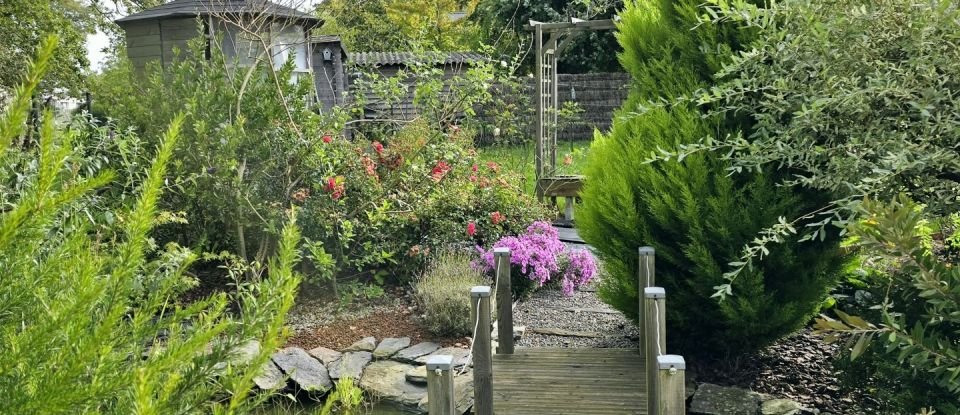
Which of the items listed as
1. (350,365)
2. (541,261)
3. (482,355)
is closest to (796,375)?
(482,355)

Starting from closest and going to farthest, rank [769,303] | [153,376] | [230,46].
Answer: [153,376], [769,303], [230,46]

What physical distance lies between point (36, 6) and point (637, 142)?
1236 centimetres

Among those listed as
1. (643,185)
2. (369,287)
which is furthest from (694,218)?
(369,287)

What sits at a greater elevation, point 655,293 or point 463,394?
point 655,293

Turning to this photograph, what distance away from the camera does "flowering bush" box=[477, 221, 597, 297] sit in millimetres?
6625

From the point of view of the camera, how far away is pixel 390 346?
5.80 m

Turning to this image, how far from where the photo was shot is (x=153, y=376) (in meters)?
0.91

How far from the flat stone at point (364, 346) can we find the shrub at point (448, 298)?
1.44 ft

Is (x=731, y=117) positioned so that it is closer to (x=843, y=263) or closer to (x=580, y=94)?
(x=843, y=263)

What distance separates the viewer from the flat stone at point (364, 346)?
19.1 ft

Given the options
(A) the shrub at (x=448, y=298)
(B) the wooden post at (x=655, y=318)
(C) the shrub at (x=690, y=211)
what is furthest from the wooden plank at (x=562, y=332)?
(B) the wooden post at (x=655, y=318)

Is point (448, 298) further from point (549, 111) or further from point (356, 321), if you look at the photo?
point (549, 111)

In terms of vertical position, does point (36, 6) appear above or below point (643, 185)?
above

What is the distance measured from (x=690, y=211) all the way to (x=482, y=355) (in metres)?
1.44
